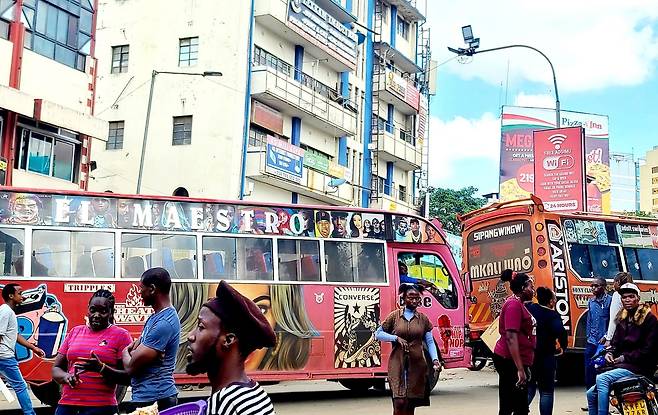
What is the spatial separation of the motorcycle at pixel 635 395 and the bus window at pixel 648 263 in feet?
27.0

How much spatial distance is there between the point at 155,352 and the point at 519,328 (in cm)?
413

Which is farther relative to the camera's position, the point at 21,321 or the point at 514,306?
the point at 21,321

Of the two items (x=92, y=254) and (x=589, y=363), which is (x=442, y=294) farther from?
(x=92, y=254)

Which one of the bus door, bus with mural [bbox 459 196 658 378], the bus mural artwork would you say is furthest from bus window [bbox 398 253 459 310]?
bus with mural [bbox 459 196 658 378]

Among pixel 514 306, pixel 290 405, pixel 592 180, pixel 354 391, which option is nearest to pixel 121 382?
pixel 514 306

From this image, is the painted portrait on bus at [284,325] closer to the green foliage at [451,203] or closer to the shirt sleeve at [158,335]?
the shirt sleeve at [158,335]

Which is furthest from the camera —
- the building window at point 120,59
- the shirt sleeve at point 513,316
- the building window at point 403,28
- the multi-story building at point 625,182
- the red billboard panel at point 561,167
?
the multi-story building at point 625,182

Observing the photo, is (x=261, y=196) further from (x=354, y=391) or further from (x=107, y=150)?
(x=354, y=391)

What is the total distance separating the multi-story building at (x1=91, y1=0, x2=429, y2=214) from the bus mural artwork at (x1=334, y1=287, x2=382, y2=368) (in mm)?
14830

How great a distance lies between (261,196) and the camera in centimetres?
2970

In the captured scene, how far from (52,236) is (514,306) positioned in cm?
638

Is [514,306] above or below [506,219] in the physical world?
below

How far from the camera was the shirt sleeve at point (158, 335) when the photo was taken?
509 centimetres

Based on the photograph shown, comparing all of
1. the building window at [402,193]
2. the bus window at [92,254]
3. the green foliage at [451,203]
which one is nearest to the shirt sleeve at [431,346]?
the bus window at [92,254]
